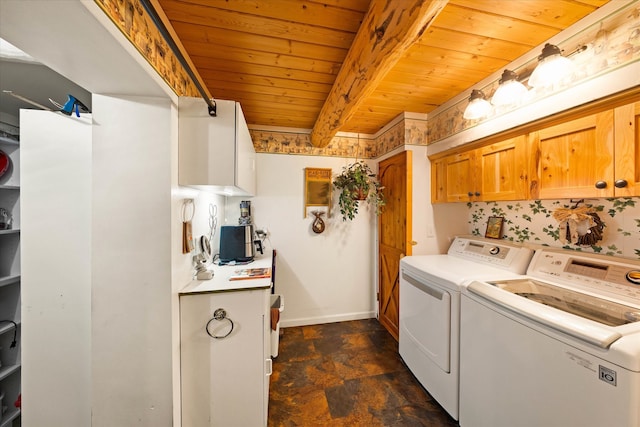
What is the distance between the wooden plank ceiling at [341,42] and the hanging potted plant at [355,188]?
75cm

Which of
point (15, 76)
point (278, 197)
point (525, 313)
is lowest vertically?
point (525, 313)

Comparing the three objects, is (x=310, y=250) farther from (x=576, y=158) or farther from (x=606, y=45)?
(x=606, y=45)

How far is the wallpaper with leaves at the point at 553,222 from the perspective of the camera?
129cm

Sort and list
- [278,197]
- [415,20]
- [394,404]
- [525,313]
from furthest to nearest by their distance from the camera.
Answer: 1. [278,197]
2. [394,404]
3. [525,313]
4. [415,20]

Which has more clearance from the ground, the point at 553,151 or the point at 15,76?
the point at 15,76

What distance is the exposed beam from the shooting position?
86 centimetres

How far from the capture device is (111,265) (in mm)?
1119

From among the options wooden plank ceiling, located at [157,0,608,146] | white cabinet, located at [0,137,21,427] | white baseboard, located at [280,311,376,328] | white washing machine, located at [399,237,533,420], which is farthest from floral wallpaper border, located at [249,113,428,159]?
white baseboard, located at [280,311,376,328]

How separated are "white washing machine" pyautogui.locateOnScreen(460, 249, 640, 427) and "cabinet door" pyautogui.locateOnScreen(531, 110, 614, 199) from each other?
45 centimetres

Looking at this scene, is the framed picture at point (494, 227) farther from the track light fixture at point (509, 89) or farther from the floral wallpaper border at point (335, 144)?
the track light fixture at point (509, 89)

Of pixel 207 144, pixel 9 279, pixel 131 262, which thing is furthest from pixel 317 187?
pixel 9 279

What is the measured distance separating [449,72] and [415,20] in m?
1.04

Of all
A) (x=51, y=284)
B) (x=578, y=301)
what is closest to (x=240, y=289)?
(x=51, y=284)

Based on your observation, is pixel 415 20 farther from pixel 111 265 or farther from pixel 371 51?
pixel 111 265
